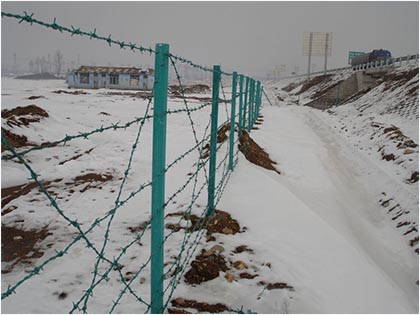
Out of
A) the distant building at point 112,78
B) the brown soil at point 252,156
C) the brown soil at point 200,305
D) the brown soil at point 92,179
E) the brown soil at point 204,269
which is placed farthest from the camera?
the distant building at point 112,78

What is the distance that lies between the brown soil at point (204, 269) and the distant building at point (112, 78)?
44588mm

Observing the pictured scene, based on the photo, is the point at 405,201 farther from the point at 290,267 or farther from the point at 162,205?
the point at 162,205

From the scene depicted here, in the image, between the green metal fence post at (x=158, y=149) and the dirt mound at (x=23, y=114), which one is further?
the dirt mound at (x=23, y=114)

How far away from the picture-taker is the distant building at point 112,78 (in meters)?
46.9

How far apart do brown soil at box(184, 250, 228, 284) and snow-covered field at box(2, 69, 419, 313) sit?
6cm

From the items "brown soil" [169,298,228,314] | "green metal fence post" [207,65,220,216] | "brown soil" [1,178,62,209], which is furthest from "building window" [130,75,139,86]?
"brown soil" [169,298,228,314]

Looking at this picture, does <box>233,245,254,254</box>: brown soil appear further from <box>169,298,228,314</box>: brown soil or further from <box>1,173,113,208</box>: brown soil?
<box>1,173,113,208</box>: brown soil

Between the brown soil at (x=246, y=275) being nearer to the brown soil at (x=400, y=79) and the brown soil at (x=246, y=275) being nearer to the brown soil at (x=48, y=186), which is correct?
the brown soil at (x=48, y=186)

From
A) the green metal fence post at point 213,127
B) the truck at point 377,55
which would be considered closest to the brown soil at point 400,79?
the truck at point 377,55

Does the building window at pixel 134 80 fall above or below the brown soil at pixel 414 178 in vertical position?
above

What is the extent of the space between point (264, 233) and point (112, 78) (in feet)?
154

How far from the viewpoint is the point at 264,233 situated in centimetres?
414

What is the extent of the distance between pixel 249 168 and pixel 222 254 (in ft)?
9.64

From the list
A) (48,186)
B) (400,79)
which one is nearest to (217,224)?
(48,186)
